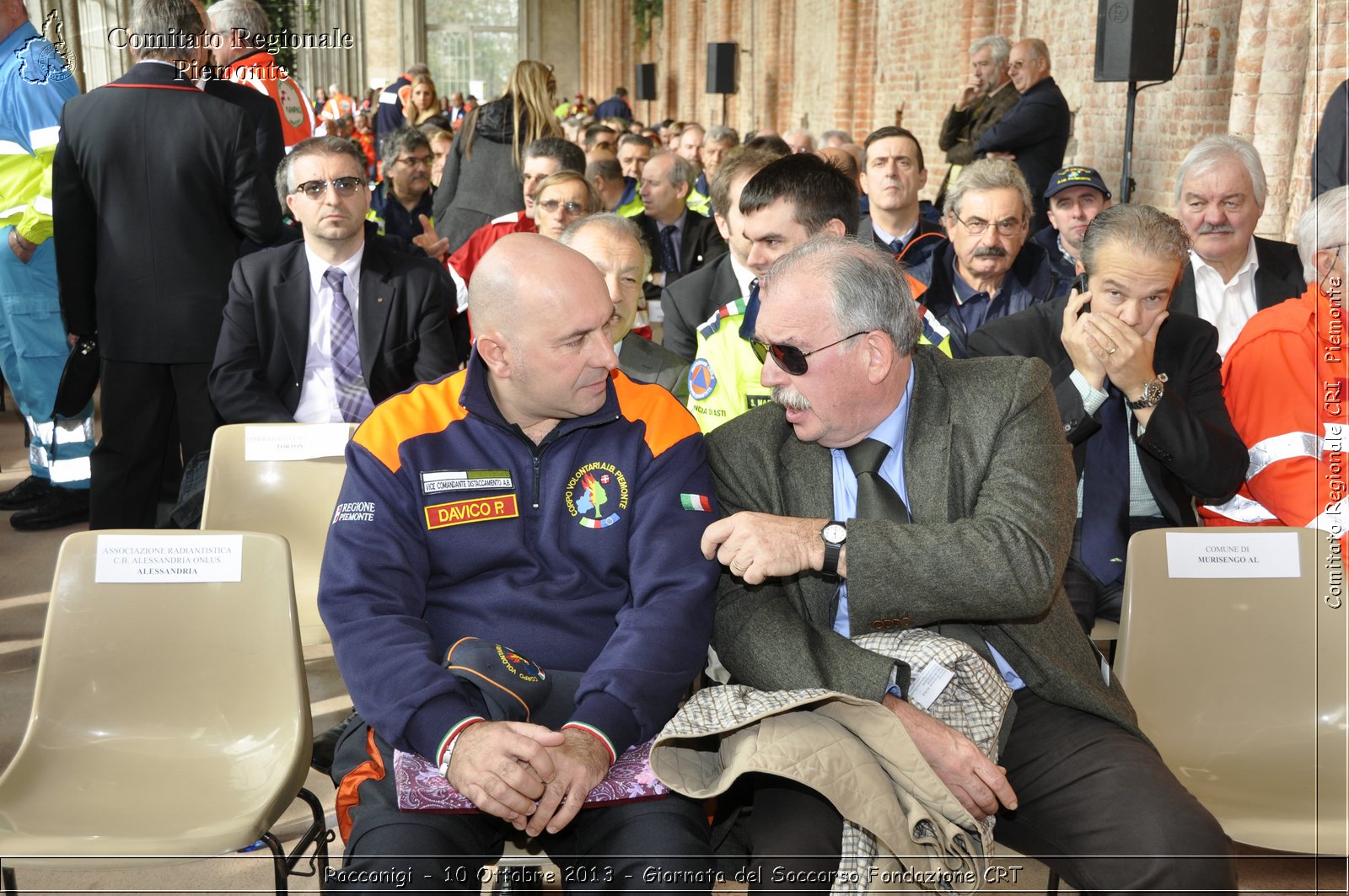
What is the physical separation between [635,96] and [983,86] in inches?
659

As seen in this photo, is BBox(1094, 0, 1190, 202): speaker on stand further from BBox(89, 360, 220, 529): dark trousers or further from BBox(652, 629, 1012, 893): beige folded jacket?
BBox(652, 629, 1012, 893): beige folded jacket

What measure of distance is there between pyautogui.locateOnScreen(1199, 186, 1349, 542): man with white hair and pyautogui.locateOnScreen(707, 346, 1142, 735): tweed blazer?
0.83m

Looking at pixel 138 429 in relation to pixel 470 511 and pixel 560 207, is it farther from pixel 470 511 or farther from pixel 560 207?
pixel 470 511

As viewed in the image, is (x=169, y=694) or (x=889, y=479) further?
(x=169, y=694)

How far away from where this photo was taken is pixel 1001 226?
396cm

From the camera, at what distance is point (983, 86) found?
8.29 m

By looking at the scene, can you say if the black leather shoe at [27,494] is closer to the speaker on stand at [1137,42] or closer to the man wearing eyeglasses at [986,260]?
the man wearing eyeglasses at [986,260]

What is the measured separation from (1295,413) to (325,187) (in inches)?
111

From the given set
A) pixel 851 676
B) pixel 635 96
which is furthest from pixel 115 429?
pixel 635 96

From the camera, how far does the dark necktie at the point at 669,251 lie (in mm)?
6578

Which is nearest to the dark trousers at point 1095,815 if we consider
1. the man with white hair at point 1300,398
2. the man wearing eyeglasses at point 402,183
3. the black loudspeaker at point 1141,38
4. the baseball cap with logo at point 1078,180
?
the man with white hair at point 1300,398

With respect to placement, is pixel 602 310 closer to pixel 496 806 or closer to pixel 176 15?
pixel 496 806

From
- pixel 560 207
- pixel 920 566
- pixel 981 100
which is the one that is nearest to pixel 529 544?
pixel 920 566

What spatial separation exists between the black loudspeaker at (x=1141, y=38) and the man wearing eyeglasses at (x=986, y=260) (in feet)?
7.86
